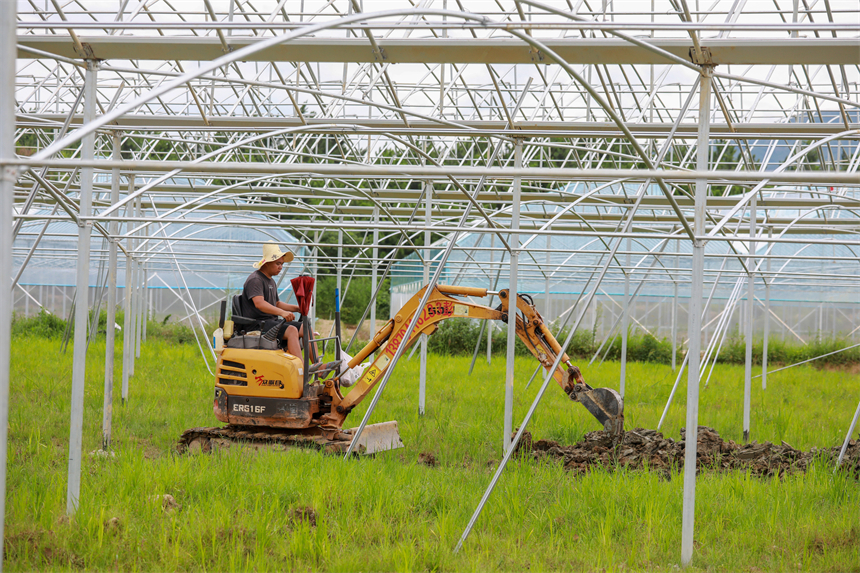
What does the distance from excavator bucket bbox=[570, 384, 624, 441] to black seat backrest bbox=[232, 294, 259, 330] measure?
12.3ft

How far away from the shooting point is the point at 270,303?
838 cm

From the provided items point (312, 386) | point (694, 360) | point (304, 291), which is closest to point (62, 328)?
point (312, 386)

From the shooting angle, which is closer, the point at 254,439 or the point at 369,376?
the point at 254,439

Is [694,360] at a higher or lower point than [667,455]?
higher

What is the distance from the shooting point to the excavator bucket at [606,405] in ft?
26.2

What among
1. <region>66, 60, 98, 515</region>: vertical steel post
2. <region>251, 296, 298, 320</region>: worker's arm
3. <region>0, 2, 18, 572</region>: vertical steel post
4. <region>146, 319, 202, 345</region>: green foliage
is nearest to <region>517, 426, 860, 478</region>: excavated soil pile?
<region>251, 296, 298, 320</region>: worker's arm

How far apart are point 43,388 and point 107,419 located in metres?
4.55

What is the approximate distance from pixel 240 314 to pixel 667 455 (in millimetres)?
5235

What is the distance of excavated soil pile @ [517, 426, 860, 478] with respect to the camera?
8.41 meters

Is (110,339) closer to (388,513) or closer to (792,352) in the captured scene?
(388,513)

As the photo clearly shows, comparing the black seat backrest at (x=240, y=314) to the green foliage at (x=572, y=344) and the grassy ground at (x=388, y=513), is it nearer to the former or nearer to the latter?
the grassy ground at (x=388, y=513)

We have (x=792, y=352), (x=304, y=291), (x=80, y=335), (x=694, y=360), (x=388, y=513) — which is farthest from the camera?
(x=792, y=352)

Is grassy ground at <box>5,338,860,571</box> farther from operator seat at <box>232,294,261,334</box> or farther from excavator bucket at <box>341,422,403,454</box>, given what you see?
operator seat at <box>232,294,261,334</box>

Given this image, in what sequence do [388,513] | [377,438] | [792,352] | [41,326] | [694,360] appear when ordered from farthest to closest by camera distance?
[792,352]
[41,326]
[377,438]
[388,513]
[694,360]
